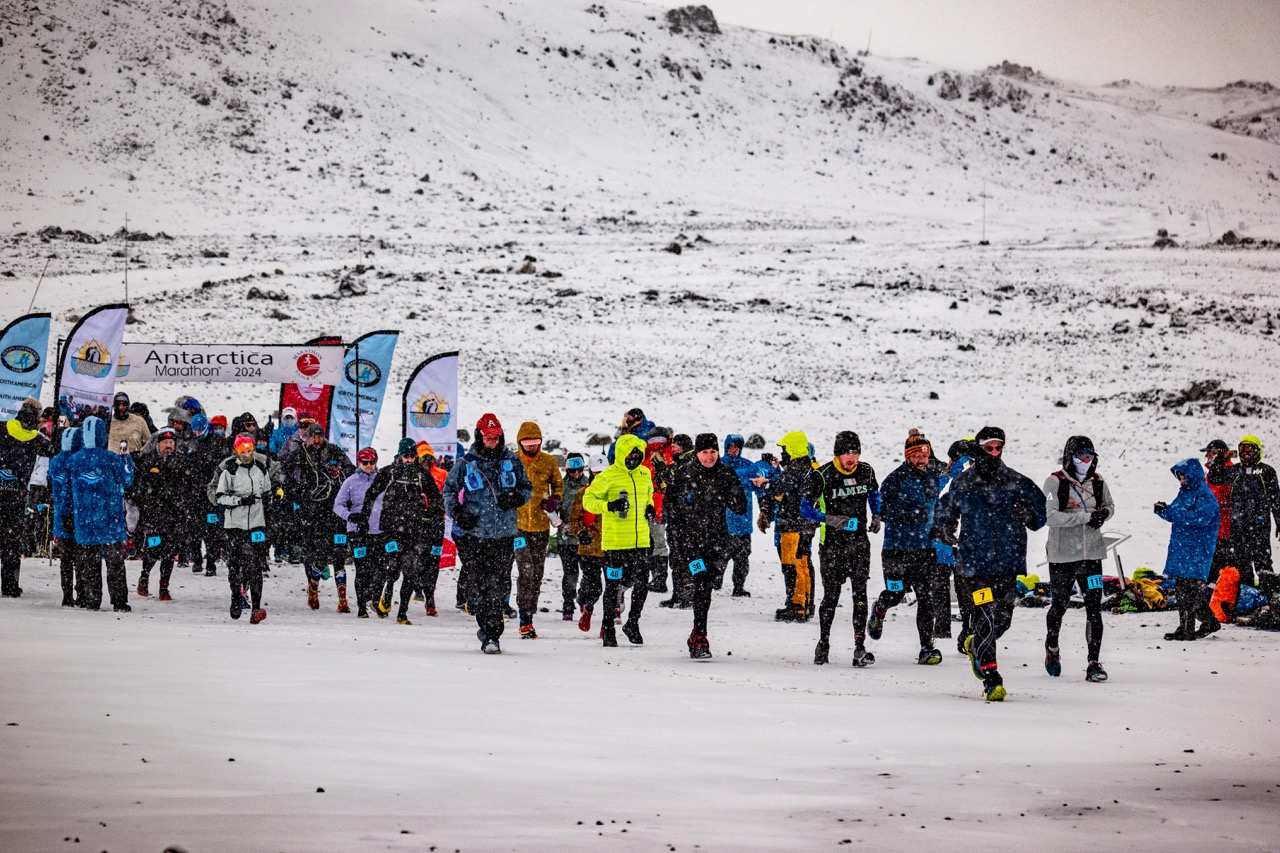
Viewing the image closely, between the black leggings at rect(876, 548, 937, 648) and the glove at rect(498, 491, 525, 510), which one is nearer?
the glove at rect(498, 491, 525, 510)

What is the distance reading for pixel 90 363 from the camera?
620 inches

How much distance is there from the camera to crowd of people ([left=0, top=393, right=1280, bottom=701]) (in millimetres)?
9930

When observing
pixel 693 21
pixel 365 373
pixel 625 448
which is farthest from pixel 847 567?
pixel 693 21

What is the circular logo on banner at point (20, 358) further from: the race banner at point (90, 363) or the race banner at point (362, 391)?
the race banner at point (362, 391)

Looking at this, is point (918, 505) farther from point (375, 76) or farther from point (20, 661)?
point (375, 76)

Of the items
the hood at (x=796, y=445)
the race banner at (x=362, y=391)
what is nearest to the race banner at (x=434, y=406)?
the race banner at (x=362, y=391)

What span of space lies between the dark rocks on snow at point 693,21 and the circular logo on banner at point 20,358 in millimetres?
107638

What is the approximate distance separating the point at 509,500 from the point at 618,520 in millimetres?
1278

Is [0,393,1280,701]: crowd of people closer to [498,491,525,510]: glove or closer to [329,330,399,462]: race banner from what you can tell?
[498,491,525,510]: glove

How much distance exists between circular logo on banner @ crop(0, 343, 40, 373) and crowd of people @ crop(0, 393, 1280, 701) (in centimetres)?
135

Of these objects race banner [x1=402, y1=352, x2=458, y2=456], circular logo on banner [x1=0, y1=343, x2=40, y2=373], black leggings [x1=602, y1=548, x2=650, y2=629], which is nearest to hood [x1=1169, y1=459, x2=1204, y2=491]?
black leggings [x1=602, y1=548, x2=650, y2=629]

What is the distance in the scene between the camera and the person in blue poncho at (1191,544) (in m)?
12.0

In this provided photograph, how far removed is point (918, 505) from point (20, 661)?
6.75m

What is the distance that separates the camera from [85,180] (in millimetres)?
67125
